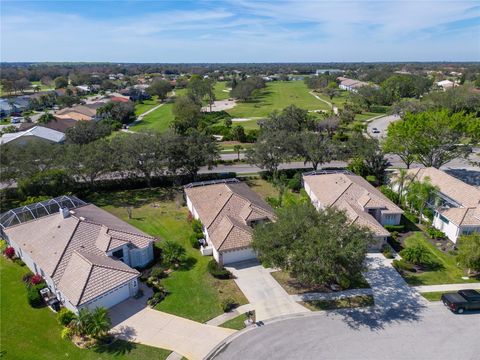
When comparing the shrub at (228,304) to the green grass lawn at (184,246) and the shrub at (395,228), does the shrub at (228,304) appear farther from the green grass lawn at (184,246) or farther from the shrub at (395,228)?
the shrub at (395,228)

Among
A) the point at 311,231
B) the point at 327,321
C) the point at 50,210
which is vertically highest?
the point at 311,231

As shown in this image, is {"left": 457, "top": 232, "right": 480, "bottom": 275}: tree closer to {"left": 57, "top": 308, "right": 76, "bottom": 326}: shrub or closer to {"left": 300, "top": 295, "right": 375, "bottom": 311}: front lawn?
{"left": 300, "top": 295, "right": 375, "bottom": 311}: front lawn

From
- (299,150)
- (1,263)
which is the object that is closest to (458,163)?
(299,150)

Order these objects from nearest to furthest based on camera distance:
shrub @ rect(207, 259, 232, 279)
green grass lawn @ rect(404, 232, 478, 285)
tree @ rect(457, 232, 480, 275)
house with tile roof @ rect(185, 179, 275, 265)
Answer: tree @ rect(457, 232, 480, 275) → shrub @ rect(207, 259, 232, 279) → green grass lawn @ rect(404, 232, 478, 285) → house with tile roof @ rect(185, 179, 275, 265)

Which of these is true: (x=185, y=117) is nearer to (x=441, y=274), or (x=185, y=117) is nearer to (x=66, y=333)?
(x=441, y=274)

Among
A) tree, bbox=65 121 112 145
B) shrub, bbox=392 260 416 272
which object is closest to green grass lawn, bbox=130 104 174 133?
tree, bbox=65 121 112 145

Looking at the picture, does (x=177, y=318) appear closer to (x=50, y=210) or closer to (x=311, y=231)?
(x=311, y=231)
